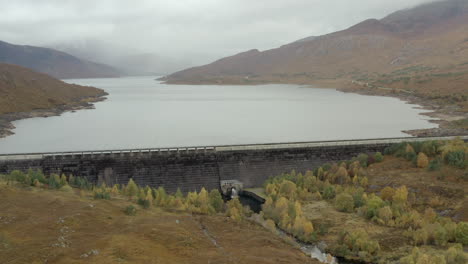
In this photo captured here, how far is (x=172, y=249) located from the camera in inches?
974

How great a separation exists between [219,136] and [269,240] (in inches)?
1720

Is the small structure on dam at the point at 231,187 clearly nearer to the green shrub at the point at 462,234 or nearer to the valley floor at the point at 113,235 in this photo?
the valley floor at the point at 113,235

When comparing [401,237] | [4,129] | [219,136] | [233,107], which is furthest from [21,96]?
[401,237]

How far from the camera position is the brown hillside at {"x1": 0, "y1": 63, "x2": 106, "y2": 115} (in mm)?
103625

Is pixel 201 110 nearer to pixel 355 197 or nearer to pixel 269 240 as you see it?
pixel 355 197

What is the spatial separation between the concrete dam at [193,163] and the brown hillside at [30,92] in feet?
202

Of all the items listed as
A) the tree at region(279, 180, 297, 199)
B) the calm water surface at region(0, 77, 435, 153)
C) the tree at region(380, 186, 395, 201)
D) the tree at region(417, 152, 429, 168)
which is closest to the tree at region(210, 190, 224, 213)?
the tree at region(279, 180, 297, 199)

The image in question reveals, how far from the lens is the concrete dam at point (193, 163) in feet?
144

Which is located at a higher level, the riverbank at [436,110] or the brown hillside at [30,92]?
the brown hillside at [30,92]

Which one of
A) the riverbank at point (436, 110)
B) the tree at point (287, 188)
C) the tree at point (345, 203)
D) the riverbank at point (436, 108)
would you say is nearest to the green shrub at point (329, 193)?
the tree at point (345, 203)

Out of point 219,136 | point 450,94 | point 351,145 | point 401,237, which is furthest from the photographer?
point 450,94

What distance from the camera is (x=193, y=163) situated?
1832 inches

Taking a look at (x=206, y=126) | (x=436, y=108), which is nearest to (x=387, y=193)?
(x=206, y=126)

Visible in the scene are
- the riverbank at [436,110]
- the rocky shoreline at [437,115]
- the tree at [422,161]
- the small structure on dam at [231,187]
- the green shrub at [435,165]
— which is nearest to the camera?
the green shrub at [435,165]
